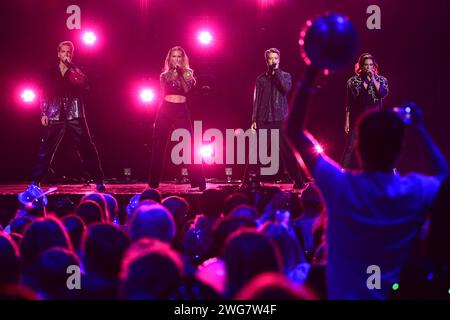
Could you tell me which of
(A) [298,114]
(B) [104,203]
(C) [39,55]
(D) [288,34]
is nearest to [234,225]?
(A) [298,114]

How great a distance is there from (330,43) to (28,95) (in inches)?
367

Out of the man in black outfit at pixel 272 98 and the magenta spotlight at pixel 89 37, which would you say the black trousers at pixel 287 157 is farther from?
the magenta spotlight at pixel 89 37

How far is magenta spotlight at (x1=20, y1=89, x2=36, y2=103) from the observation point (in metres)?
10.2

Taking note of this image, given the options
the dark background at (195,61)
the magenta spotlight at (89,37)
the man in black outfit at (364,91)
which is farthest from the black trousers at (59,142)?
the man in black outfit at (364,91)

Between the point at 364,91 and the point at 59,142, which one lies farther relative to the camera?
the point at 364,91

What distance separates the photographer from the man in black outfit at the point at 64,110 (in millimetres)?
7527

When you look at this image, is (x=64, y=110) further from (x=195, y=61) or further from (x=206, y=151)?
(x=195, y=61)

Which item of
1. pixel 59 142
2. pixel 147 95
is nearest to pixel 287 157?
pixel 59 142

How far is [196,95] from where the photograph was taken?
10.9 metres

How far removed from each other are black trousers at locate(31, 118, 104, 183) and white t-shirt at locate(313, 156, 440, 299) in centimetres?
585

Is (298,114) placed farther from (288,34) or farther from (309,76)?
(288,34)

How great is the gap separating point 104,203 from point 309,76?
2.80m

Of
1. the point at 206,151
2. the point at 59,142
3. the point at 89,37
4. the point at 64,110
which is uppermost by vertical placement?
the point at 89,37

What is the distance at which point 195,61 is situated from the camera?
10.6 meters
